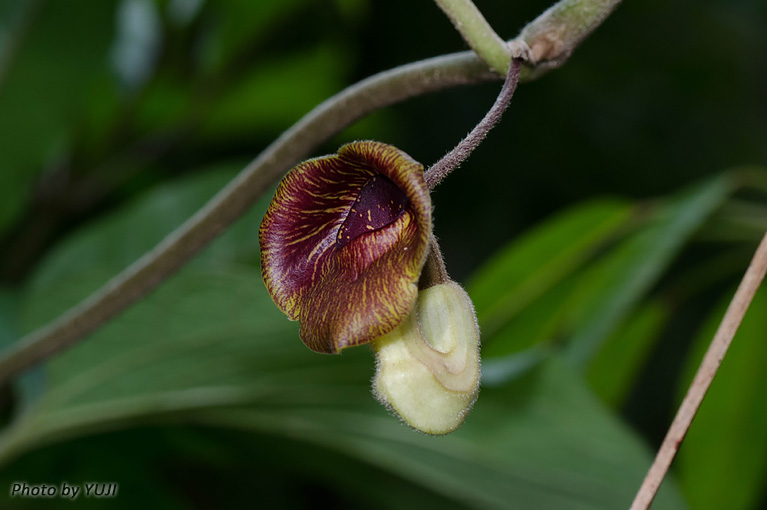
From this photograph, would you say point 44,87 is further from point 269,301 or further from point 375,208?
point 375,208

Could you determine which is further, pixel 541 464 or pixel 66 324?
pixel 541 464

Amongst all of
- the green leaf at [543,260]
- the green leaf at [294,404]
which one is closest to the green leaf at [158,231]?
the green leaf at [294,404]

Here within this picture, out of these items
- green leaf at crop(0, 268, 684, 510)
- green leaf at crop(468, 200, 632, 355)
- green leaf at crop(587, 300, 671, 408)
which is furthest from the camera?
green leaf at crop(587, 300, 671, 408)

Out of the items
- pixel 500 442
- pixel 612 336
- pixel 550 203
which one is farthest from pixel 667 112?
pixel 500 442

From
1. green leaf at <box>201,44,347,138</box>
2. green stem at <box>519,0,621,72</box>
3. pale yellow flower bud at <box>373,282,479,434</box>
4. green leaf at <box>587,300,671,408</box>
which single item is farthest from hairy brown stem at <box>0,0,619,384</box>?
green leaf at <box>201,44,347,138</box>

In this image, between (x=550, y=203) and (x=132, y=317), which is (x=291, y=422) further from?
(x=550, y=203)

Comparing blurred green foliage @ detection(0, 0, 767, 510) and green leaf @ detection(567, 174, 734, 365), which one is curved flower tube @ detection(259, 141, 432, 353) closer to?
blurred green foliage @ detection(0, 0, 767, 510)

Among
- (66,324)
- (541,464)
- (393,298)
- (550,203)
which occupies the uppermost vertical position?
(550,203)
